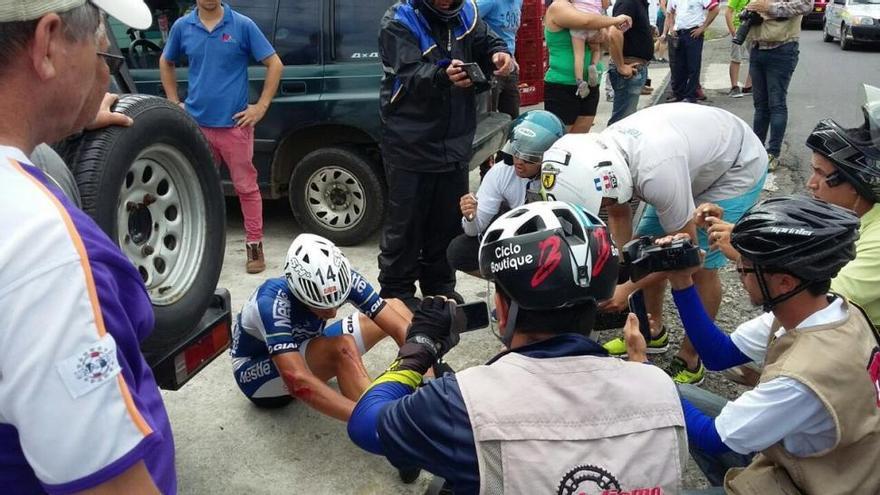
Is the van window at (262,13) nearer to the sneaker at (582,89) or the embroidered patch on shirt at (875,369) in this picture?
the sneaker at (582,89)

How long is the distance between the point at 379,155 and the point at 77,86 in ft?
14.6

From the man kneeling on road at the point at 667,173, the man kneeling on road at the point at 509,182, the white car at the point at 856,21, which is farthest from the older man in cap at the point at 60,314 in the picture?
the white car at the point at 856,21

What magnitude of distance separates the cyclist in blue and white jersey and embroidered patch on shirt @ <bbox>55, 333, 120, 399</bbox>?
219 centimetres

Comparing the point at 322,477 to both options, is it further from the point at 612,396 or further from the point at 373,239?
the point at 373,239

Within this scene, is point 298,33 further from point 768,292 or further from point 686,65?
point 686,65

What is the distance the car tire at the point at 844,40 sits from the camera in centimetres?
1604

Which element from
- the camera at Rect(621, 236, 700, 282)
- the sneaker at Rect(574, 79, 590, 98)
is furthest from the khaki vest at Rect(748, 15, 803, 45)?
the camera at Rect(621, 236, 700, 282)

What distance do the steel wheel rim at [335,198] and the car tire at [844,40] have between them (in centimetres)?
1456

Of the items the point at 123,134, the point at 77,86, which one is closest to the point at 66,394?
the point at 77,86

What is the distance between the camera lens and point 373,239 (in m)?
5.95

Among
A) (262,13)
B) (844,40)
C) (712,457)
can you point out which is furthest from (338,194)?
(844,40)

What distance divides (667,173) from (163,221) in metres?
2.19

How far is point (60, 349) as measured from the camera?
0.98 meters

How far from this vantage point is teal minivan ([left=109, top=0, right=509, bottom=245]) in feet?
17.8
